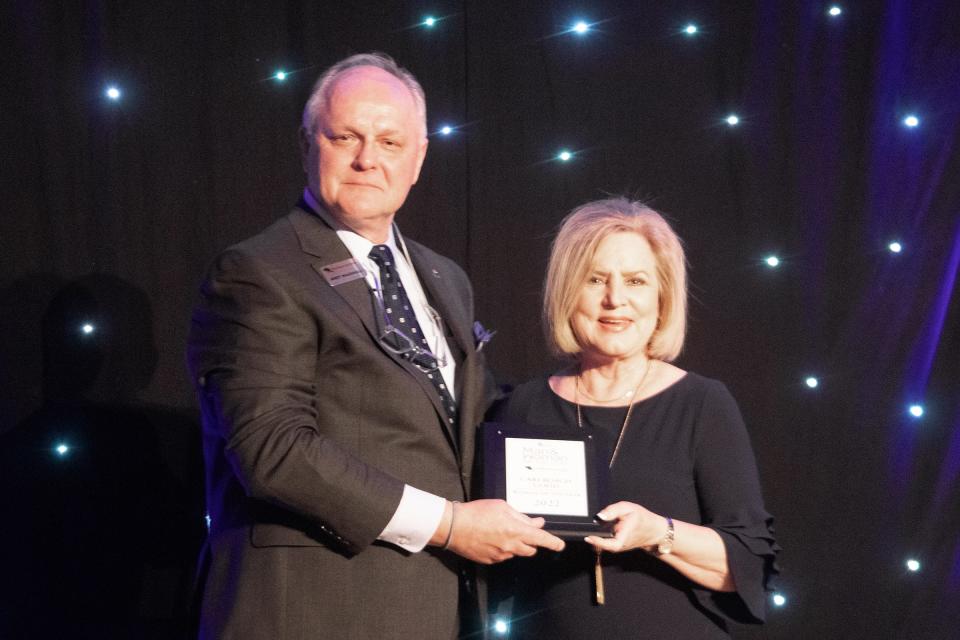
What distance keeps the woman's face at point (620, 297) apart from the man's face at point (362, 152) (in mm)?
469

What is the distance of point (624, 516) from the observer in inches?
74.1

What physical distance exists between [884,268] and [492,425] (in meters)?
1.57

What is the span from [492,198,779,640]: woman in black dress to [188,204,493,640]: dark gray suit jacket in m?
0.27

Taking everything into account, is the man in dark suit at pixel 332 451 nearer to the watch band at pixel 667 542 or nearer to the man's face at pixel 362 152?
the man's face at pixel 362 152

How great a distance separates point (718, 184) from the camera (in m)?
3.00

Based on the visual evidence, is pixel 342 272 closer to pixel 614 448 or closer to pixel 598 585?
pixel 614 448

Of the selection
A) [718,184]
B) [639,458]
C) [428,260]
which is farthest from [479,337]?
[718,184]

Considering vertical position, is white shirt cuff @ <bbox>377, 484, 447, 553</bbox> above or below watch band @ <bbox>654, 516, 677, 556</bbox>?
Answer: above

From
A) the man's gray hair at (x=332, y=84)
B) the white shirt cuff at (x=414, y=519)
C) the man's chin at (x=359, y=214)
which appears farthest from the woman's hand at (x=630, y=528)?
the man's gray hair at (x=332, y=84)

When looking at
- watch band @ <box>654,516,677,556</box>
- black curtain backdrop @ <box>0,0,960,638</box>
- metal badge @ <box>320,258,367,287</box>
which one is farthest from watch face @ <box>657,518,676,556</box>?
black curtain backdrop @ <box>0,0,960,638</box>

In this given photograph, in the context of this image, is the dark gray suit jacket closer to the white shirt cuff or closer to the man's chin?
the white shirt cuff

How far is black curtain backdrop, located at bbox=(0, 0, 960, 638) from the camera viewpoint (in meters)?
2.64

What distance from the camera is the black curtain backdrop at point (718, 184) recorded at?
2.64 meters

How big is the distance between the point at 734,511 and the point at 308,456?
2.84ft
